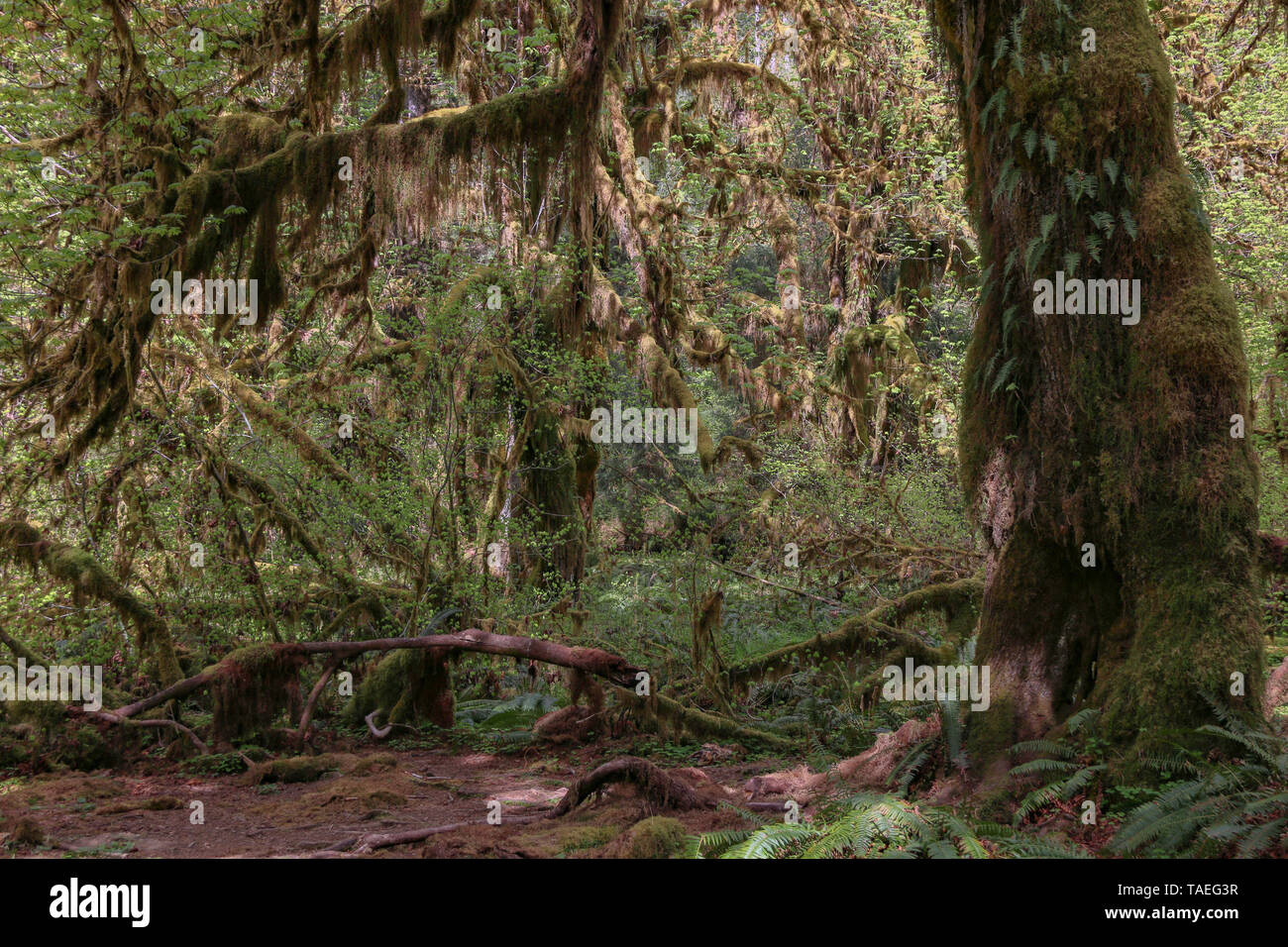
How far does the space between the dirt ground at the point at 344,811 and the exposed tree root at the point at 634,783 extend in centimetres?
8

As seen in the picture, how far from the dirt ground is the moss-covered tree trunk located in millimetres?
2361

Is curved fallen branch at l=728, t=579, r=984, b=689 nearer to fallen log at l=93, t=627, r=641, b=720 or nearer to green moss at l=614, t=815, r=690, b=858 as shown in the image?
fallen log at l=93, t=627, r=641, b=720

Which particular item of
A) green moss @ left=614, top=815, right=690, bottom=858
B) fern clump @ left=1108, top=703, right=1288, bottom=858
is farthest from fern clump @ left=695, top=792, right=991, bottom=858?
fern clump @ left=1108, top=703, right=1288, bottom=858

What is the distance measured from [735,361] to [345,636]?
6.55 metres

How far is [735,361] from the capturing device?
13.5 metres

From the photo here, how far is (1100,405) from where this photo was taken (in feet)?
18.6

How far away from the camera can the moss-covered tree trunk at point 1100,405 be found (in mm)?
5234

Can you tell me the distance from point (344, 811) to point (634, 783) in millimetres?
2118

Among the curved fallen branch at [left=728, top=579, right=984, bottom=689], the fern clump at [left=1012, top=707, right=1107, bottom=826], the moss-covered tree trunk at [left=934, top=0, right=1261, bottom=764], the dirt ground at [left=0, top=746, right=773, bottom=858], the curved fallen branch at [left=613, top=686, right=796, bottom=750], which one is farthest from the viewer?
the curved fallen branch at [left=728, top=579, right=984, bottom=689]

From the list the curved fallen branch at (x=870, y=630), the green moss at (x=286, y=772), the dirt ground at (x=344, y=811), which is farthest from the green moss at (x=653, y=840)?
the curved fallen branch at (x=870, y=630)

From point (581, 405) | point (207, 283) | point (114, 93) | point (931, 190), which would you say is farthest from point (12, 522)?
point (931, 190)

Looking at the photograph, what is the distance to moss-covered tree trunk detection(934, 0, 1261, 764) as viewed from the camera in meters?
5.23

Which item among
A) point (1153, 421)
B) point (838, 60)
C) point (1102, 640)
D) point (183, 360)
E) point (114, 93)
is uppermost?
point (838, 60)
